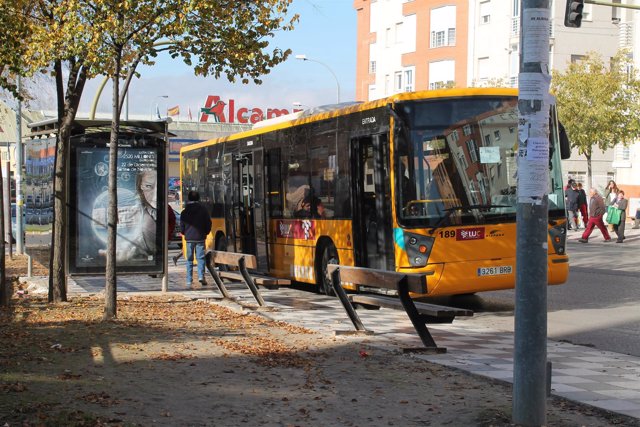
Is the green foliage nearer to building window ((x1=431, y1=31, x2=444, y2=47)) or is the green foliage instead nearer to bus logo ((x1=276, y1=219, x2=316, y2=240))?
building window ((x1=431, y1=31, x2=444, y2=47))

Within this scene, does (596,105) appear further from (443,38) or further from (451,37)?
(443,38)

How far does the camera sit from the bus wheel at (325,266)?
1603 cm

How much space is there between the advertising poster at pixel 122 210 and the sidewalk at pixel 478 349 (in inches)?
34.0

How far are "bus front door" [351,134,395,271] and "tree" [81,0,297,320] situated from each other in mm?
2017

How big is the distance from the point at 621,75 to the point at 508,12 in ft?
39.2

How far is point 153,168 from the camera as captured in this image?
53.8 feet

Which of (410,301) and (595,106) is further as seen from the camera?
(595,106)

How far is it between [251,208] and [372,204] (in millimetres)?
5513

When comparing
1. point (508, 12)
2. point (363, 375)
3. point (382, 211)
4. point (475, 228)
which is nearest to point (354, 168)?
point (382, 211)

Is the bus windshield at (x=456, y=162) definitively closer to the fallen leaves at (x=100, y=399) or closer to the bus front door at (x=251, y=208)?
the bus front door at (x=251, y=208)

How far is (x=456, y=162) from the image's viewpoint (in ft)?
44.0

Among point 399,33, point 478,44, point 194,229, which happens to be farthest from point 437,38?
point 194,229

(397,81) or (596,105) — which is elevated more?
(397,81)

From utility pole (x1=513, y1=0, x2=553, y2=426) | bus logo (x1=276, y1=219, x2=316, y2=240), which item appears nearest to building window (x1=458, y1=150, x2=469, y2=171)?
bus logo (x1=276, y1=219, x2=316, y2=240)
